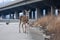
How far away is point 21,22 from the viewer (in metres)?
19.6

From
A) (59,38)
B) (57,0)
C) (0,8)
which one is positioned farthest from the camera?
(0,8)

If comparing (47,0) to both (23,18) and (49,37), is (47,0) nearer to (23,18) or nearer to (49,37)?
(23,18)

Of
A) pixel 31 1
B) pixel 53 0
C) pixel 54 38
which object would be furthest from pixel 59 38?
pixel 31 1

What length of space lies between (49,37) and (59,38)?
102 centimetres

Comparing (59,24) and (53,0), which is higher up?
(53,0)

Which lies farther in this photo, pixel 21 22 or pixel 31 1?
pixel 31 1

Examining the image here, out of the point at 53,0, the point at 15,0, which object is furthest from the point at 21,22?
the point at 15,0

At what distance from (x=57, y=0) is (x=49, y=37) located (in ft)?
191

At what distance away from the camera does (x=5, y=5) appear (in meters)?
101

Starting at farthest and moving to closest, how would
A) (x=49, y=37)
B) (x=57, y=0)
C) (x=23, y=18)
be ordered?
(x=57, y=0)
(x=23, y=18)
(x=49, y=37)

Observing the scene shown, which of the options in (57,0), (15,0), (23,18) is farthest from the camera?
(15,0)

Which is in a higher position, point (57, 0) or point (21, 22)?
point (57, 0)

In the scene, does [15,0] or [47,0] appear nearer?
[47,0]

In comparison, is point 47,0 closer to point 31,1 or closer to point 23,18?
point 31,1
